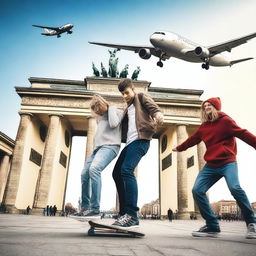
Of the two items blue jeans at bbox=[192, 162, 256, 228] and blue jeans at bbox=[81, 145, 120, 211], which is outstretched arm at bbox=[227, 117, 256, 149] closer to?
blue jeans at bbox=[192, 162, 256, 228]

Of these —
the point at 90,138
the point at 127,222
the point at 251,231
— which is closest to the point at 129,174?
the point at 127,222

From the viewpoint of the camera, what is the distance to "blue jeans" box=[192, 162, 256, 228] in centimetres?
331

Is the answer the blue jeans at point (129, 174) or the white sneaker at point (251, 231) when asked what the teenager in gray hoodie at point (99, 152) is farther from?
the white sneaker at point (251, 231)

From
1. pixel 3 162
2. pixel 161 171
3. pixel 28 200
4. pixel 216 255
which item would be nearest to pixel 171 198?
pixel 161 171

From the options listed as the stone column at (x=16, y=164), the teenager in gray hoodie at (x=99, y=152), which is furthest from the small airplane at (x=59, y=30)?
the teenager in gray hoodie at (x=99, y=152)

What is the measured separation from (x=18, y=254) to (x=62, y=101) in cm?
2591

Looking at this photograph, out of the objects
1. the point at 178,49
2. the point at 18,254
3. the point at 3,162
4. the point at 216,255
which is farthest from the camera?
the point at 3,162

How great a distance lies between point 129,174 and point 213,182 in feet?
4.55

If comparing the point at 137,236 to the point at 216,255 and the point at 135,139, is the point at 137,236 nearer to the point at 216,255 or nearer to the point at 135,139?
the point at 135,139

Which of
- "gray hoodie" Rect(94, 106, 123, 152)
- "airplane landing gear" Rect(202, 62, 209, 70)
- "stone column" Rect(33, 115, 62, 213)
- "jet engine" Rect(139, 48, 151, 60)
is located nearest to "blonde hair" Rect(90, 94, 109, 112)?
"gray hoodie" Rect(94, 106, 123, 152)

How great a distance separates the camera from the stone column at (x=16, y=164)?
22080 mm

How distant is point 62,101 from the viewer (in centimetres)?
2644

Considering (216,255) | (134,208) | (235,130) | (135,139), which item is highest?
(235,130)

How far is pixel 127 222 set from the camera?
2.91m
